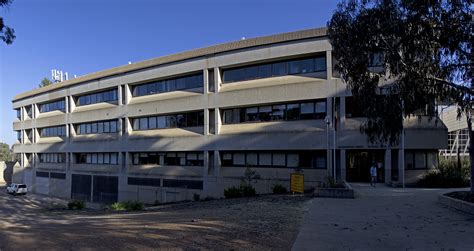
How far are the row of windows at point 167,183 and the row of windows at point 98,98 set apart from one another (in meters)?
9.81

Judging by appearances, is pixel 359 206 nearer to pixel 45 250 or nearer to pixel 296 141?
pixel 45 250

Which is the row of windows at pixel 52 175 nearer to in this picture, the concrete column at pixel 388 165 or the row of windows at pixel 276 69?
the row of windows at pixel 276 69

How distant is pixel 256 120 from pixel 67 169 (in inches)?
1222

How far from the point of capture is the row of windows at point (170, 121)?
38.8 meters

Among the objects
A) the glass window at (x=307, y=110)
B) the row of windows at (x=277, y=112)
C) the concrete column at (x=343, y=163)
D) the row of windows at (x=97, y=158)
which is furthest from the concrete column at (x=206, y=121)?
the row of windows at (x=97, y=158)

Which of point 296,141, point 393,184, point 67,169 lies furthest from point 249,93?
point 67,169

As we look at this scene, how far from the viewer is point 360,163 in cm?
3125

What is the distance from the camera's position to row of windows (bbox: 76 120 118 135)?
47.8 meters

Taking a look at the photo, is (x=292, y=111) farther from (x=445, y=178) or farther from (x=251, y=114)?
(x=445, y=178)

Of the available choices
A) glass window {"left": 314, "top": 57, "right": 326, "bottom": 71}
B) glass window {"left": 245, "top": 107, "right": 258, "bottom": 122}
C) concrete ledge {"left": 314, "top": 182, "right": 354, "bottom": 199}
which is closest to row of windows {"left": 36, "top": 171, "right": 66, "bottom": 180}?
glass window {"left": 245, "top": 107, "right": 258, "bottom": 122}

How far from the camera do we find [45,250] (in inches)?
312

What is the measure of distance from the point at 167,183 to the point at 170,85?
30.2 ft

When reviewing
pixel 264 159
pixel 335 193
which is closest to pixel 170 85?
pixel 264 159

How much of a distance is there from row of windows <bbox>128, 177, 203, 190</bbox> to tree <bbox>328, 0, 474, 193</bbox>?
24609 mm
